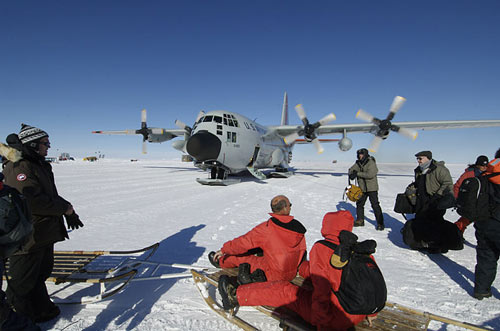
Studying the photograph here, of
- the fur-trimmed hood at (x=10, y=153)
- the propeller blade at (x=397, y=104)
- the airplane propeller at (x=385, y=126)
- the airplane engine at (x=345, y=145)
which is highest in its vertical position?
the propeller blade at (x=397, y=104)

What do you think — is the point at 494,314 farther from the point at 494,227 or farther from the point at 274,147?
the point at 274,147

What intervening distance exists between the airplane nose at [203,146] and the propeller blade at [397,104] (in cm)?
1080

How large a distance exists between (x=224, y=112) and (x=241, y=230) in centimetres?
848

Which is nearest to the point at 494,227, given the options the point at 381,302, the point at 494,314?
the point at 494,314

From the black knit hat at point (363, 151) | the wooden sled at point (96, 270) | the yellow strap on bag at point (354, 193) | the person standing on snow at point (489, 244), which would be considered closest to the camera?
the wooden sled at point (96, 270)

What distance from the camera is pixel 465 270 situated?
385 centimetres

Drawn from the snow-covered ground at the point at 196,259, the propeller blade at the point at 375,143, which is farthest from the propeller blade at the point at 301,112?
the snow-covered ground at the point at 196,259

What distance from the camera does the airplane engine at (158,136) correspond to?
19.0m

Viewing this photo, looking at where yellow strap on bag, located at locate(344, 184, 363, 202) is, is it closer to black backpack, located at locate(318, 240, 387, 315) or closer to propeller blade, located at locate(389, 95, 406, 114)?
black backpack, located at locate(318, 240, 387, 315)

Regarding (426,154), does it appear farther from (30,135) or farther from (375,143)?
(375,143)

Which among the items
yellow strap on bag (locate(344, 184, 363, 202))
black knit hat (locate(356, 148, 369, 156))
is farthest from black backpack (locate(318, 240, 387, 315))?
black knit hat (locate(356, 148, 369, 156))

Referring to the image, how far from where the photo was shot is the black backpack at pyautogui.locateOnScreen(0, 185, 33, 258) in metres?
1.54

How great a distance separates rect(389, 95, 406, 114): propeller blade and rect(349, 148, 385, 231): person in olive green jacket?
10.2 meters

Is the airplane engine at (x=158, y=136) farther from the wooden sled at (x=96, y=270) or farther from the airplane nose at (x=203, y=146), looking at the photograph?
the wooden sled at (x=96, y=270)
